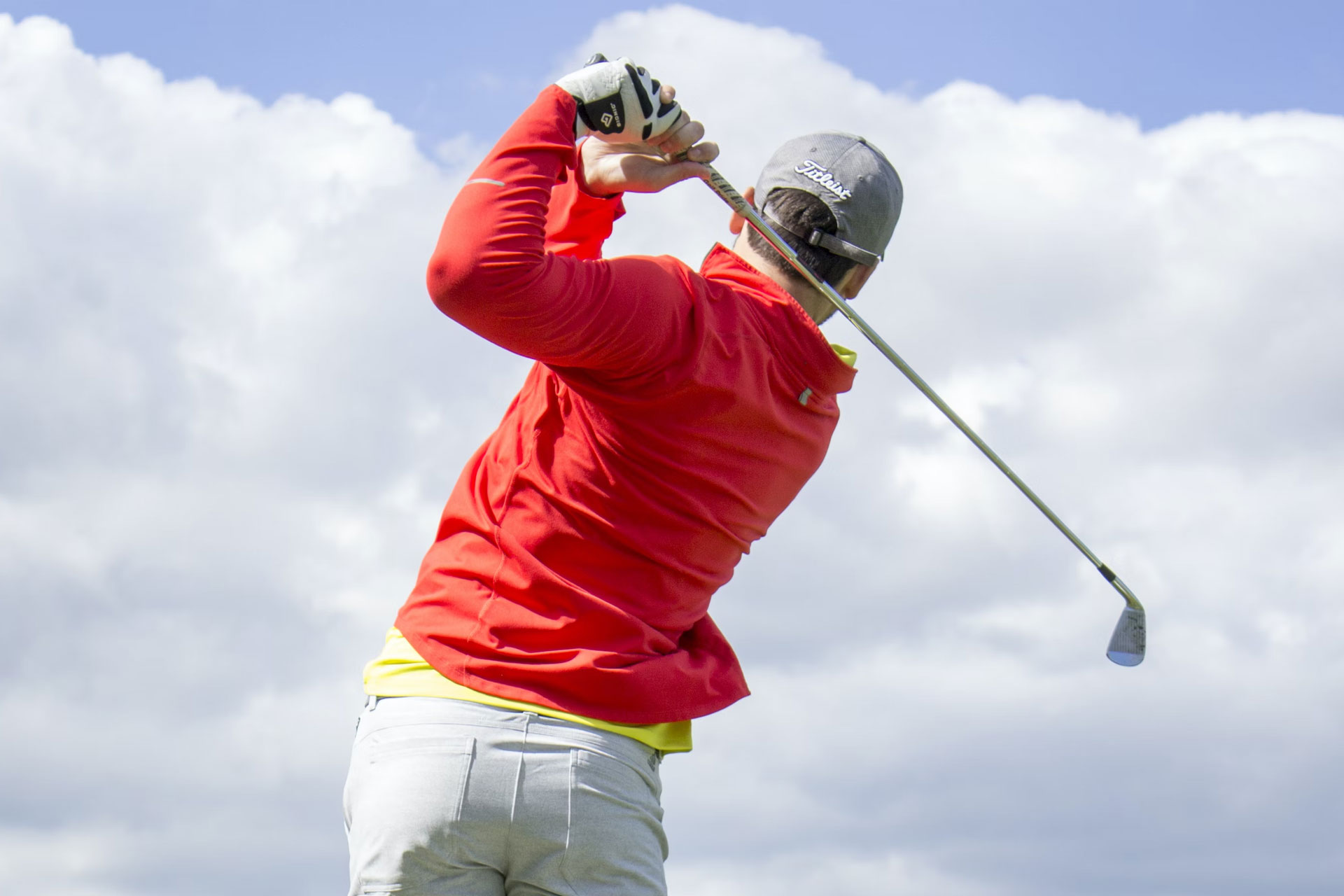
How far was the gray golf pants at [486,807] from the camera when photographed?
3104 mm

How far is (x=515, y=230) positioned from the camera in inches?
118

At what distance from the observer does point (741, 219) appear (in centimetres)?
386

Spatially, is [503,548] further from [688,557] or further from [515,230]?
[515,230]

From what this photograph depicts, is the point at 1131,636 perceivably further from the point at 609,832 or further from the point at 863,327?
the point at 609,832

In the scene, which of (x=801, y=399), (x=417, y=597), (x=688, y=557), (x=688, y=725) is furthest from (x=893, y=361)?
(x=417, y=597)

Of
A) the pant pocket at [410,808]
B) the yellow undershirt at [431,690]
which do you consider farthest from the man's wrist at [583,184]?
the pant pocket at [410,808]

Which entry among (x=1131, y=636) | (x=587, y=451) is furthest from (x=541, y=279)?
(x=1131, y=636)

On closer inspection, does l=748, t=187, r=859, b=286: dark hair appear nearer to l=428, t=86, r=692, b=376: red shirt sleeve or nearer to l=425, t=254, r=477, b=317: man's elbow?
l=428, t=86, r=692, b=376: red shirt sleeve

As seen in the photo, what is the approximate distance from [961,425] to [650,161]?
4.04 feet

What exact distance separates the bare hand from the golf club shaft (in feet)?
0.17

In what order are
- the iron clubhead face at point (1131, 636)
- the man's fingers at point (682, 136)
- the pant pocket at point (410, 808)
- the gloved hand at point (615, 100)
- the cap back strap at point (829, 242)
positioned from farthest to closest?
the iron clubhead face at point (1131, 636) → the cap back strap at point (829, 242) → the man's fingers at point (682, 136) → the gloved hand at point (615, 100) → the pant pocket at point (410, 808)

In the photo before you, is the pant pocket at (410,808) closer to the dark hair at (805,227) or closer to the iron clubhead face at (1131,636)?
the dark hair at (805,227)

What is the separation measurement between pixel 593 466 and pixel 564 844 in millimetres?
788

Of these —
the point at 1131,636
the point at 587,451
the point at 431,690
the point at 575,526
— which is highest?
the point at 1131,636
